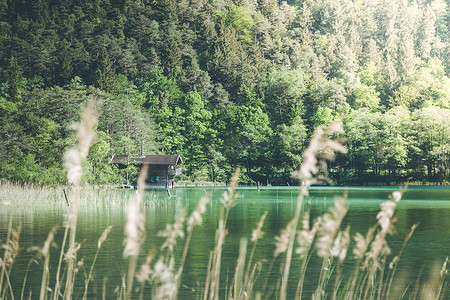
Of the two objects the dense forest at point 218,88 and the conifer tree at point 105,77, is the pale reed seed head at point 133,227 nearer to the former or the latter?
the dense forest at point 218,88

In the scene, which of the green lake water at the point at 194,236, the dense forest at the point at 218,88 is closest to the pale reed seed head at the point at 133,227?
the green lake water at the point at 194,236

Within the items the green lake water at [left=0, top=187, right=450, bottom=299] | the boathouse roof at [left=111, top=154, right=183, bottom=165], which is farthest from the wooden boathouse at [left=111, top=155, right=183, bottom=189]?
the green lake water at [left=0, top=187, right=450, bottom=299]

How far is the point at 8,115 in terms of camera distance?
6688 centimetres

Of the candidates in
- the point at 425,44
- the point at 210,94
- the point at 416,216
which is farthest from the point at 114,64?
the point at 416,216

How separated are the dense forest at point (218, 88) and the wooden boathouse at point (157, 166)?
1647 millimetres

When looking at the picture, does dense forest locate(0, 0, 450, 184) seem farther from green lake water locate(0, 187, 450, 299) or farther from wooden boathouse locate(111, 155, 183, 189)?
green lake water locate(0, 187, 450, 299)

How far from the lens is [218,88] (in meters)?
100

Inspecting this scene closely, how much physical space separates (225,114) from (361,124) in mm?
20219

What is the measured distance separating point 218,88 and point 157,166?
29282 mm

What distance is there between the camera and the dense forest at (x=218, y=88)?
2926 inches

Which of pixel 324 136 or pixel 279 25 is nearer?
pixel 324 136

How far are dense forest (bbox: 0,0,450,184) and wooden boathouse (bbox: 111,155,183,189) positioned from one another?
165cm

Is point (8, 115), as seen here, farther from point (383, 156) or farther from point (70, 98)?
point (383, 156)

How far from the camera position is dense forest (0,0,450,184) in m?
74.3
